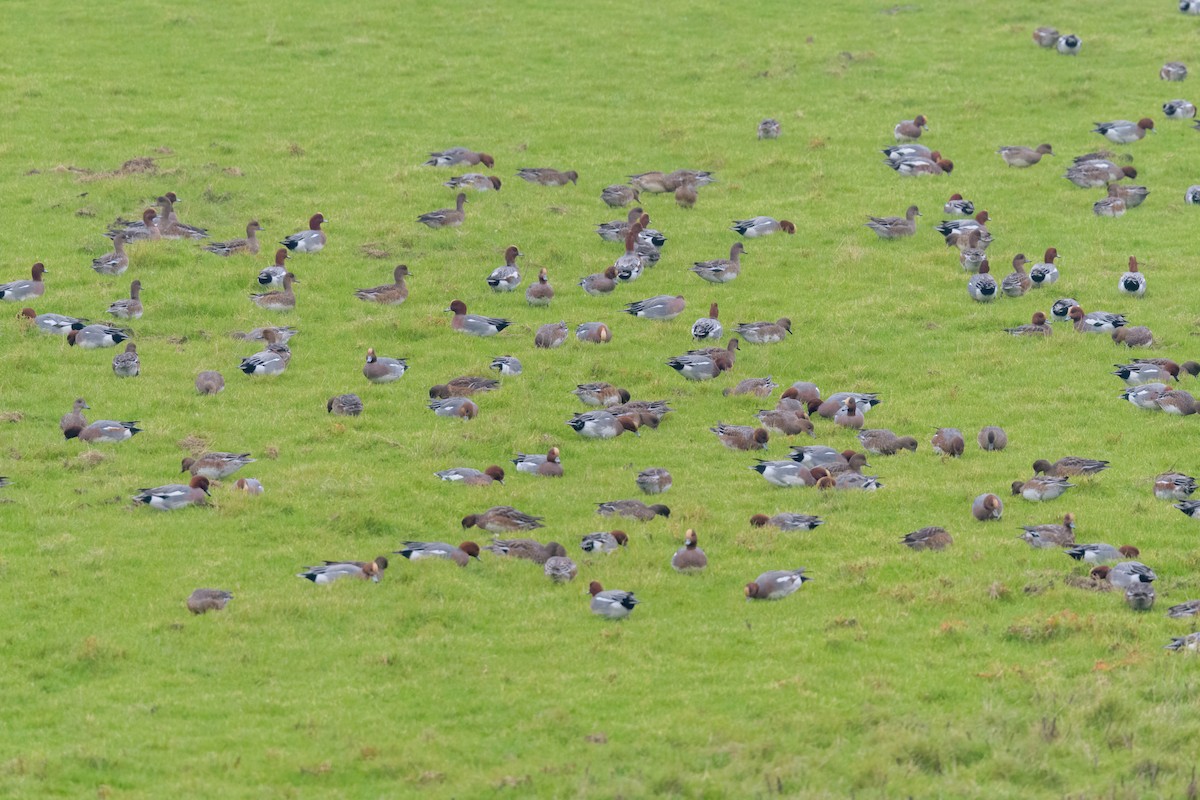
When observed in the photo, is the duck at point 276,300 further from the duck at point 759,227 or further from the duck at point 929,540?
the duck at point 929,540

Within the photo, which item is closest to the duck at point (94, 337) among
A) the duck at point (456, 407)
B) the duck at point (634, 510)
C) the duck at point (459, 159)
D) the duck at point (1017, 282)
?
the duck at point (456, 407)

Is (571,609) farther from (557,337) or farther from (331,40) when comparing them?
(331,40)

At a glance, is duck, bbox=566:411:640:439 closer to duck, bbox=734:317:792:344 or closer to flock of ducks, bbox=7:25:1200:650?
flock of ducks, bbox=7:25:1200:650

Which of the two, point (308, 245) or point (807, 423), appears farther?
point (308, 245)

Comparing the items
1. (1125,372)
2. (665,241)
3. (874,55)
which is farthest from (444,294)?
(874,55)

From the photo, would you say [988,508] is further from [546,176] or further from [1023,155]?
[1023,155]
